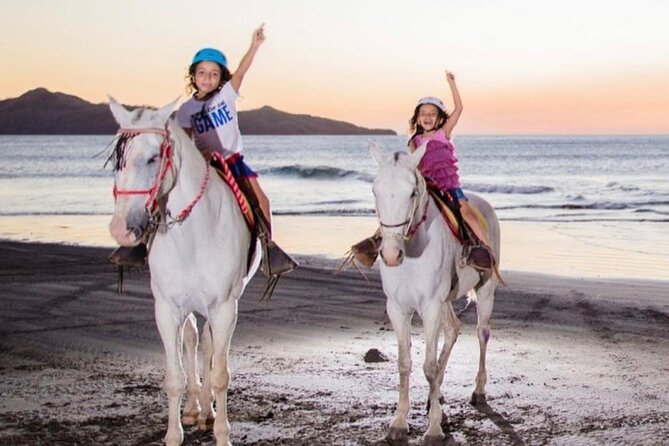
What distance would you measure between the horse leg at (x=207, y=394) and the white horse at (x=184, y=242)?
0.65m

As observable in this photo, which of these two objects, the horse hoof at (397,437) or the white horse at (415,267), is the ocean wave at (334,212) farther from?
the horse hoof at (397,437)

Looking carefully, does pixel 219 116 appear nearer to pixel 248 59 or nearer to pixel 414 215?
pixel 248 59

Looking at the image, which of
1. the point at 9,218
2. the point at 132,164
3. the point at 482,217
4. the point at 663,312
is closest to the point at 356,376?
the point at 482,217

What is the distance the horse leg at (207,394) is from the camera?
21.6 feet

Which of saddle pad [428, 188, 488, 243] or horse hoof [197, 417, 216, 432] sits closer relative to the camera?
horse hoof [197, 417, 216, 432]

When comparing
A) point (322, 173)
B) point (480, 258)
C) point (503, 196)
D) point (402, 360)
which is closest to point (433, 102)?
point (480, 258)

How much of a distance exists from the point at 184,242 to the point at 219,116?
1.23 meters

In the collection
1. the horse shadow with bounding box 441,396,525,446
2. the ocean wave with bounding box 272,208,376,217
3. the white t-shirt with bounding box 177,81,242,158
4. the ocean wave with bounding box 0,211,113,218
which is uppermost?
the white t-shirt with bounding box 177,81,242,158

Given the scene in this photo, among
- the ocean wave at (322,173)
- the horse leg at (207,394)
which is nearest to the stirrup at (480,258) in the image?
the horse leg at (207,394)

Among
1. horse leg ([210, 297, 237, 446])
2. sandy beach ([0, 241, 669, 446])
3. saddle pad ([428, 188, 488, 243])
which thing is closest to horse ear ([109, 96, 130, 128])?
horse leg ([210, 297, 237, 446])

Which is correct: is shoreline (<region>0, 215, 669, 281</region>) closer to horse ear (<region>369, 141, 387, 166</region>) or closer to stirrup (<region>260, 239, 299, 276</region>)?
stirrup (<region>260, 239, 299, 276</region>)

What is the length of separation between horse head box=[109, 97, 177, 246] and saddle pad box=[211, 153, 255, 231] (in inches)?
38.7

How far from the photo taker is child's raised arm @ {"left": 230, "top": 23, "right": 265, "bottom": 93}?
635 centimetres

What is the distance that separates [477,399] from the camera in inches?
283
